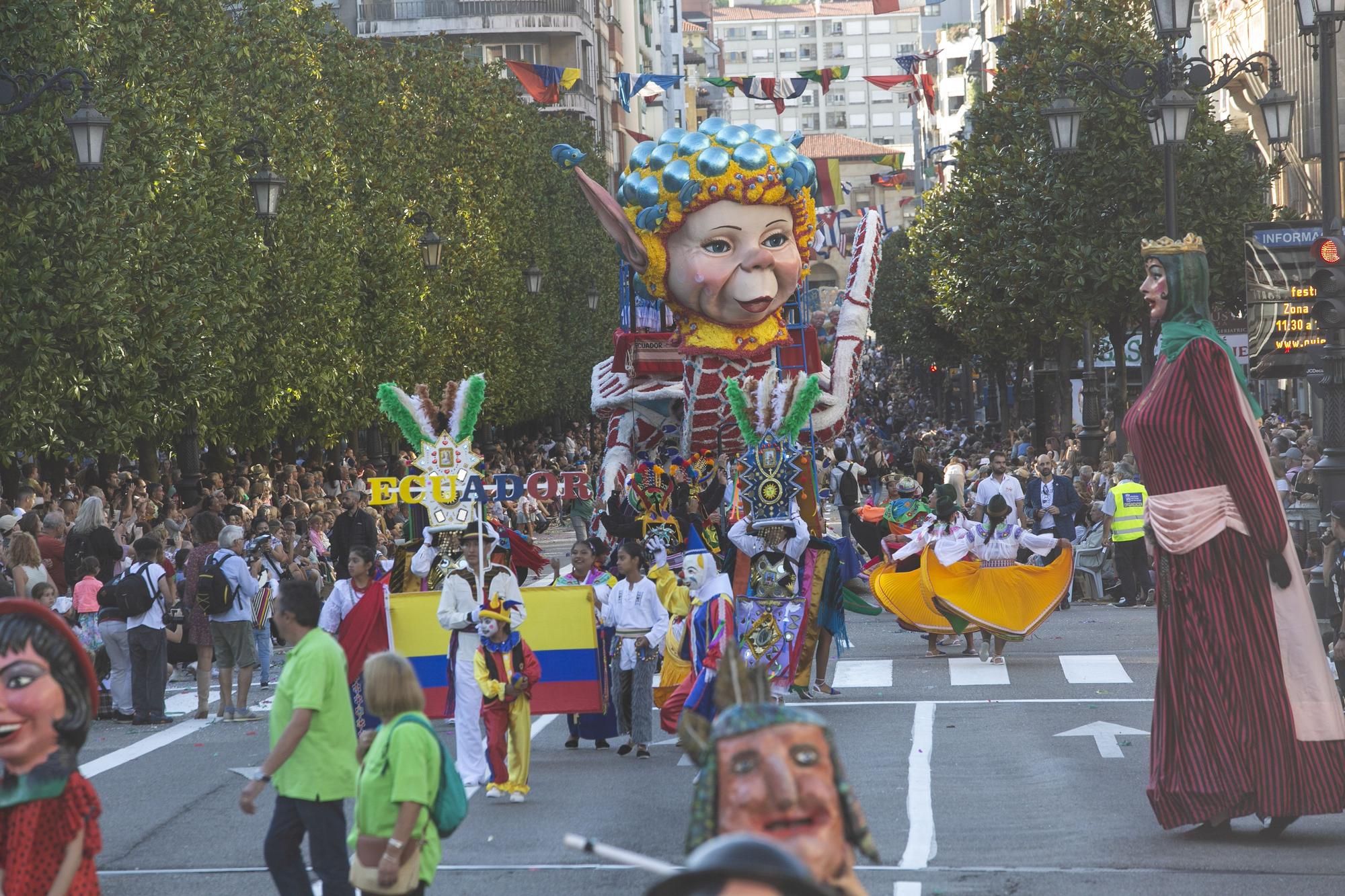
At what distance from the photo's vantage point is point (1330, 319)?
1664cm

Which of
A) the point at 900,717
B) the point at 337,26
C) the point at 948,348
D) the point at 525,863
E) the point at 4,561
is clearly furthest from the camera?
the point at 948,348

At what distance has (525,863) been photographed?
10.4 metres

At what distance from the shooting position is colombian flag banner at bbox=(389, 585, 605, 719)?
44.7ft

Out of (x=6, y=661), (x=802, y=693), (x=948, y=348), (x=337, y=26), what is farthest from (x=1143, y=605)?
(x=948, y=348)

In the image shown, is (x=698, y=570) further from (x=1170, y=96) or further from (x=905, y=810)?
(x=1170, y=96)

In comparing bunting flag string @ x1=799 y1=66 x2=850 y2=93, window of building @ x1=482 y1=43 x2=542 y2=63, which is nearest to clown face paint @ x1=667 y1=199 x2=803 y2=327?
bunting flag string @ x1=799 y1=66 x2=850 y2=93

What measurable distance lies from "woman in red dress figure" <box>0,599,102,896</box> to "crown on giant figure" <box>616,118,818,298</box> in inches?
431

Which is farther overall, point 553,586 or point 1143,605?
point 1143,605

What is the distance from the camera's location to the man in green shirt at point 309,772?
823 cm

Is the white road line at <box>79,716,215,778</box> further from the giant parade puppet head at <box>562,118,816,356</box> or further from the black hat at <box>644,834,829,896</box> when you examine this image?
the black hat at <box>644,834,829,896</box>

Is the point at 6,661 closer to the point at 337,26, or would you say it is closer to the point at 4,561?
the point at 4,561

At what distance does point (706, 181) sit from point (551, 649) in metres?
5.35

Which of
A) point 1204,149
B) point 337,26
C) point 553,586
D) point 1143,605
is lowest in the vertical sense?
point 1143,605

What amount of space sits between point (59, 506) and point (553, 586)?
949 centimetres
